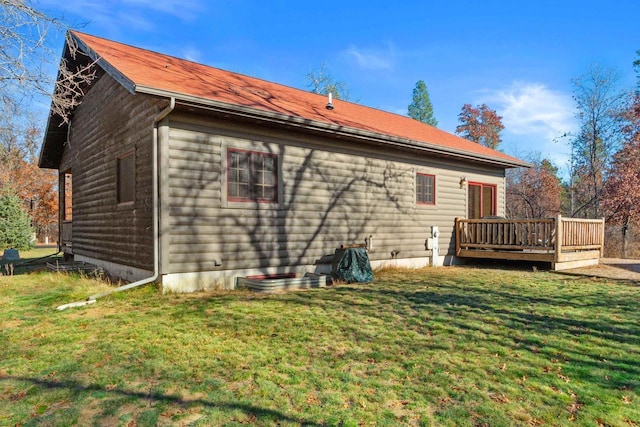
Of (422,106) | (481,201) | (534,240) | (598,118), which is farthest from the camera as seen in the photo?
(422,106)

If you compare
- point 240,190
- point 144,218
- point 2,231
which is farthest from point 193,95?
point 2,231

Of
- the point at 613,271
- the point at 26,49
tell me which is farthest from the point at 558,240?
the point at 26,49

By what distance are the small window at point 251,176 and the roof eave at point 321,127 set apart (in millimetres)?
778

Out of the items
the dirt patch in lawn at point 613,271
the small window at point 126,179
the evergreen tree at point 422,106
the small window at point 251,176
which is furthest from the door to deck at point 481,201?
the evergreen tree at point 422,106

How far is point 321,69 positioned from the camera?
3017cm

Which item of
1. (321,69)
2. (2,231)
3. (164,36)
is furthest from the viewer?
(321,69)

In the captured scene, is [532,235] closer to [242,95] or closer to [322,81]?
[242,95]

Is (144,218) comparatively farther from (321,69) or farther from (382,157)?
(321,69)

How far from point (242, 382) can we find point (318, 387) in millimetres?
622

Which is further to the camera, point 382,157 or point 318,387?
point 382,157

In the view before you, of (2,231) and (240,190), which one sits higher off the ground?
(240,190)

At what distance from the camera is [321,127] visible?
8406 millimetres

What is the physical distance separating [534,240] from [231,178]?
7942mm

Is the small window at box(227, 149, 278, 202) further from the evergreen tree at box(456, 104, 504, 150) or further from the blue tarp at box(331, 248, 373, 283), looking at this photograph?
the evergreen tree at box(456, 104, 504, 150)
